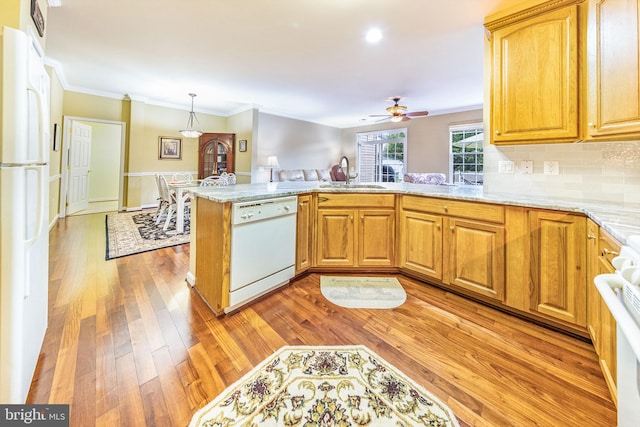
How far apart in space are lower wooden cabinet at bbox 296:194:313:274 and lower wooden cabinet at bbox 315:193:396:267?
0.10 meters

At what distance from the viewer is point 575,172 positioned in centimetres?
199

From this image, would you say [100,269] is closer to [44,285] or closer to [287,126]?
[44,285]

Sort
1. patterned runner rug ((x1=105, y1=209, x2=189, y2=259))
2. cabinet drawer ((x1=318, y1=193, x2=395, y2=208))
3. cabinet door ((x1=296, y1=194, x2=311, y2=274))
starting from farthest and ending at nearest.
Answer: patterned runner rug ((x1=105, y1=209, x2=189, y2=259)) < cabinet drawer ((x1=318, y1=193, x2=395, y2=208)) < cabinet door ((x1=296, y1=194, x2=311, y2=274))

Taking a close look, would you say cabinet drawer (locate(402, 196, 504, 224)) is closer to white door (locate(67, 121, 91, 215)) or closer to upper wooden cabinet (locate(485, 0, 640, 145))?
upper wooden cabinet (locate(485, 0, 640, 145))

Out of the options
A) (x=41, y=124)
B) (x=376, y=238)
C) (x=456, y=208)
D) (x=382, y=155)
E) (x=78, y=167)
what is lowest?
(x=376, y=238)

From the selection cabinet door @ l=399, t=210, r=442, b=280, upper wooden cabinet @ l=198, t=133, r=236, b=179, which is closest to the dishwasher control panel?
cabinet door @ l=399, t=210, r=442, b=280

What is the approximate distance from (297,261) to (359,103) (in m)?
4.63

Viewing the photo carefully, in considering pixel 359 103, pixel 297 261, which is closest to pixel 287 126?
pixel 359 103

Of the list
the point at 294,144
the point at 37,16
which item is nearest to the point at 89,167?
the point at 294,144

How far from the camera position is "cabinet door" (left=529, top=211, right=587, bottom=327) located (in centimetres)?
160

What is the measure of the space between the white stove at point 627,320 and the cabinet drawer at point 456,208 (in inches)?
41.6

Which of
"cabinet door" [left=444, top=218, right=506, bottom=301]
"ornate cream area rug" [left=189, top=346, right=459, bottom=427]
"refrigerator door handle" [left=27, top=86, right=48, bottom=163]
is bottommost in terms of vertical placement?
"ornate cream area rug" [left=189, top=346, right=459, bottom=427]

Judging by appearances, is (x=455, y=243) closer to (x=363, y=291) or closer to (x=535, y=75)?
(x=363, y=291)

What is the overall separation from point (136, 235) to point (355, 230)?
3422mm
